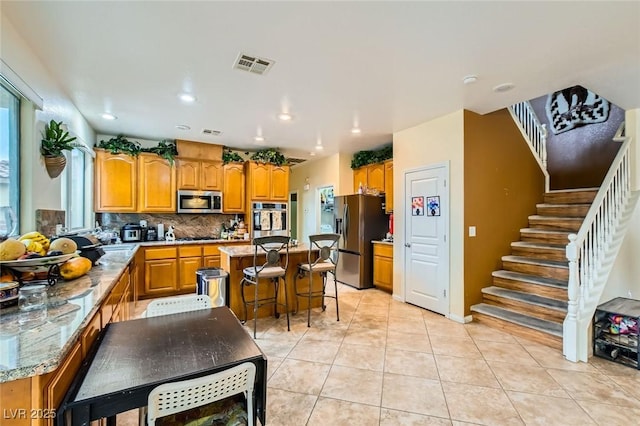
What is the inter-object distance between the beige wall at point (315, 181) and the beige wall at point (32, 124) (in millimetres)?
4546

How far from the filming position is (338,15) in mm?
1954

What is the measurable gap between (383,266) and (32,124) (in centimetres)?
465

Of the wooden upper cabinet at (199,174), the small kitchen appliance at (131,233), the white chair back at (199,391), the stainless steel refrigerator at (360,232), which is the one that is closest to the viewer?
the white chair back at (199,391)

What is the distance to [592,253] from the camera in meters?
3.08

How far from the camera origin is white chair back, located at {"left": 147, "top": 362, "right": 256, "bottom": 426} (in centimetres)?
105

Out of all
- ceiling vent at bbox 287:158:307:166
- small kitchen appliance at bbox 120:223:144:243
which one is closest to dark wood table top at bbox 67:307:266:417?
small kitchen appliance at bbox 120:223:144:243

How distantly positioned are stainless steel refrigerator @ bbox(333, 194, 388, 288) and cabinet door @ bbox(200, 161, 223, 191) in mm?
2326

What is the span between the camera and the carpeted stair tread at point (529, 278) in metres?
3.53

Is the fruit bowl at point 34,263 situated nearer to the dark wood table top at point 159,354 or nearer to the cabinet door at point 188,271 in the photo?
the dark wood table top at point 159,354

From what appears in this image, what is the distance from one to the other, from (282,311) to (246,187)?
2620 millimetres

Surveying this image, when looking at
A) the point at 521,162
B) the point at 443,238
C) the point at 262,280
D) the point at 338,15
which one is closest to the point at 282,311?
the point at 262,280

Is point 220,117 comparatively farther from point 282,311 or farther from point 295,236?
point 295,236

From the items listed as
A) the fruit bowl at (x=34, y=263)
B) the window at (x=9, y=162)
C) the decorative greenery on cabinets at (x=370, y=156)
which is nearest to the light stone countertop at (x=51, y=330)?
the fruit bowl at (x=34, y=263)

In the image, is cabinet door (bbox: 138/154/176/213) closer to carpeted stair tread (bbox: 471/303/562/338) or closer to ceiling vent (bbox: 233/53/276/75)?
ceiling vent (bbox: 233/53/276/75)
